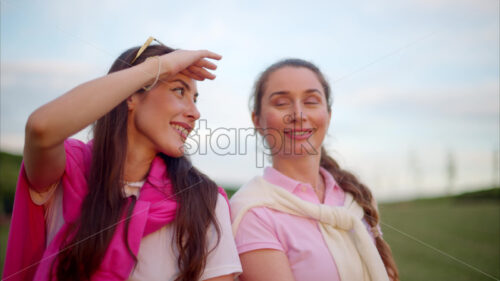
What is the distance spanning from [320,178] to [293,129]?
0.70 meters

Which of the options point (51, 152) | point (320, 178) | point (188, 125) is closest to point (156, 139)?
point (188, 125)

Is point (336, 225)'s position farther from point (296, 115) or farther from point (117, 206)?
point (117, 206)

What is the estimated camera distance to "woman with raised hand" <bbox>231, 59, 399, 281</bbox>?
2.36 meters

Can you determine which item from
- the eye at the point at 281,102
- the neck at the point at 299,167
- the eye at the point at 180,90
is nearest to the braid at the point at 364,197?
the neck at the point at 299,167

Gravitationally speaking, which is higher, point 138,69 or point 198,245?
point 138,69

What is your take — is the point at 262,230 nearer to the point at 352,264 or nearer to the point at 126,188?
the point at 352,264

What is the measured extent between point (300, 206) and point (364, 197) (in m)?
0.79

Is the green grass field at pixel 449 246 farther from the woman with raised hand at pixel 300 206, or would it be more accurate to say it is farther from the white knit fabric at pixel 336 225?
the white knit fabric at pixel 336 225

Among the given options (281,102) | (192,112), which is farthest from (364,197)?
(192,112)

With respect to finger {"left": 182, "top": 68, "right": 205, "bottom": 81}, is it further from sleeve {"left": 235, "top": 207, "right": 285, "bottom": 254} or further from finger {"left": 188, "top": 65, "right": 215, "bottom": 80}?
sleeve {"left": 235, "top": 207, "right": 285, "bottom": 254}

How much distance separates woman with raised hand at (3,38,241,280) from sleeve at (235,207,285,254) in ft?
0.56

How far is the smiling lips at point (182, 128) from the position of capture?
240 cm

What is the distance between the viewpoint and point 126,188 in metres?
2.34

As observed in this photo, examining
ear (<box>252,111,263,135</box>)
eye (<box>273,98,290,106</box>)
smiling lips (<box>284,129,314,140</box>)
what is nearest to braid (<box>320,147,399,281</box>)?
smiling lips (<box>284,129,314,140</box>)
